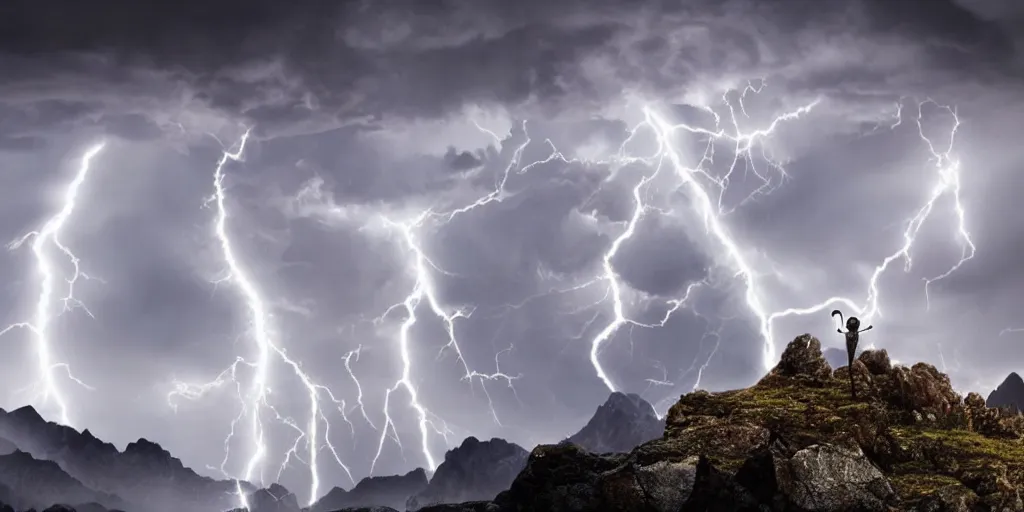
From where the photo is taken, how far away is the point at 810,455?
174 feet

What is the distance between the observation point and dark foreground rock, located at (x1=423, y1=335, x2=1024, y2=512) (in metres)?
52.2

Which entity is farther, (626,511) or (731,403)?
(731,403)

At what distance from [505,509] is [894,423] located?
23846 millimetres

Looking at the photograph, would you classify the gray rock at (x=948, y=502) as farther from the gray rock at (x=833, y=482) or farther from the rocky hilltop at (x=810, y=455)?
the gray rock at (x=833, y=482)

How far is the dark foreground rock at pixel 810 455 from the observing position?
52.2 m

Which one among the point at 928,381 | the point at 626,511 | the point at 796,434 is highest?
the point at 928,381

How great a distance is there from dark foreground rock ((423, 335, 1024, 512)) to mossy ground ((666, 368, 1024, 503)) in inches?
2.9

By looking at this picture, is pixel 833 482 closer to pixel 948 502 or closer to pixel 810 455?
pixel 810 455

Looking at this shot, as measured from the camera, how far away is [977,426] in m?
63.4

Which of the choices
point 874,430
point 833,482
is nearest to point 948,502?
point 833,482

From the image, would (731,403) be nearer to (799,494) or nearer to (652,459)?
(652,459)

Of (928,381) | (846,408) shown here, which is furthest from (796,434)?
(928,381)

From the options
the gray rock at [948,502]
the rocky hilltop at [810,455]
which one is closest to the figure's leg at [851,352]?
the rocky hilltop at [810,455]

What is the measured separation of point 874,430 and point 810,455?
6.27m
